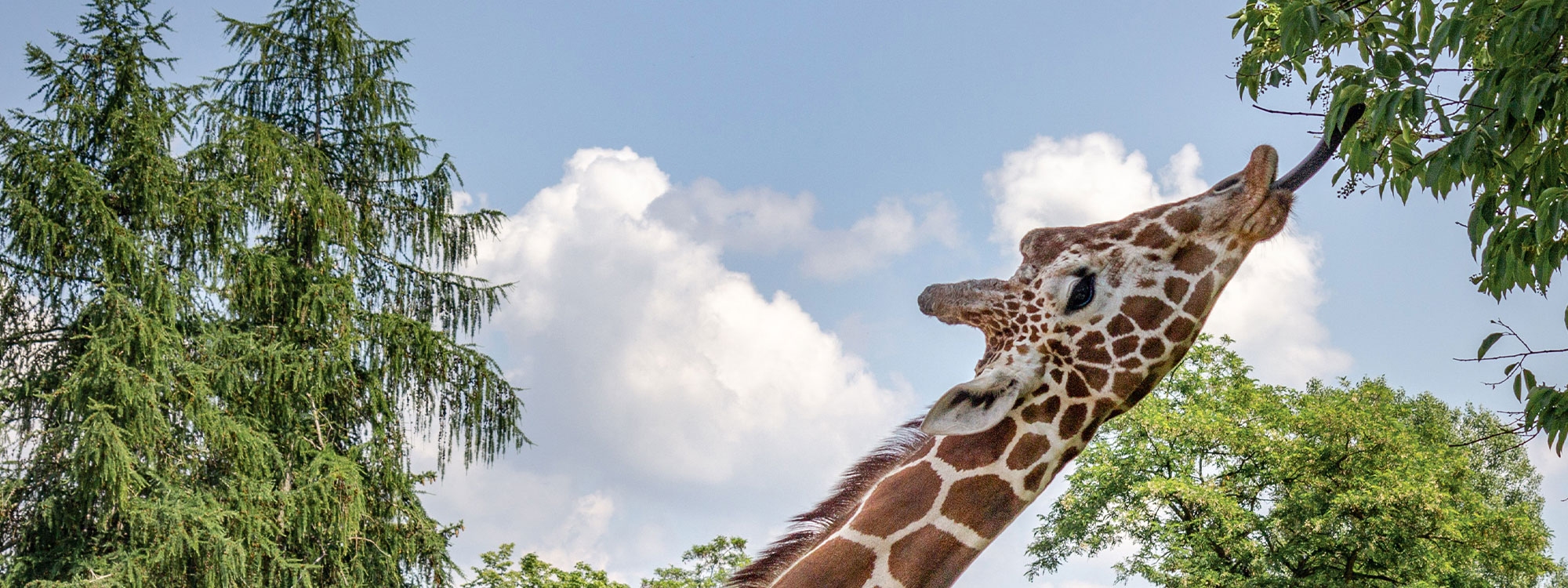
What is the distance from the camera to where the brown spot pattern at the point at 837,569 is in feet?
8.76

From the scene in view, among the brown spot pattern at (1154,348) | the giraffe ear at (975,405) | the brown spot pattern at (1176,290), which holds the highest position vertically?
the brown spot pattern at (1176,290)

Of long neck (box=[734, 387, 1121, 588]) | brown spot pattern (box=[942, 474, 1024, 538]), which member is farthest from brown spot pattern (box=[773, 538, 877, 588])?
brown spot pattern (box=[942, 474, 1024, 538])

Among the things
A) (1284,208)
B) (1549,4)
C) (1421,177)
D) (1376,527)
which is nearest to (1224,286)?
(1284,208)

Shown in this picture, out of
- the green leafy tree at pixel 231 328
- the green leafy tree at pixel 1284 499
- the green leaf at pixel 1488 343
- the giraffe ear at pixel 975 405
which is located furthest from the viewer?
the green leafy tree at pixel 1284 499

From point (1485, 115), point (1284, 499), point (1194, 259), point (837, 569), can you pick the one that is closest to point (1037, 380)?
point (1194, 259)

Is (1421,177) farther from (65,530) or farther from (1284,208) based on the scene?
(65,530)

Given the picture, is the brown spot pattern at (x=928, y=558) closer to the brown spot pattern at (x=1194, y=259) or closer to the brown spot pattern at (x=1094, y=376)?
the brown spot pattern at (x=1094, y=376)

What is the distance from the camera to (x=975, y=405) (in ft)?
8.71

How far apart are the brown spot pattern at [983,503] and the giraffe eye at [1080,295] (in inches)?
18.3

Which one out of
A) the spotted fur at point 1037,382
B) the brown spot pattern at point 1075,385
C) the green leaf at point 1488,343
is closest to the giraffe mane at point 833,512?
the spotted fur at point 1037,382

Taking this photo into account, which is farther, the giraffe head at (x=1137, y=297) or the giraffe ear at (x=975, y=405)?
the giraffe head at (x=1137, y=297)

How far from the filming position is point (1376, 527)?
56.5ft

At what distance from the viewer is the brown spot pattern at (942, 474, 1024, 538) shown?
2.71 metres

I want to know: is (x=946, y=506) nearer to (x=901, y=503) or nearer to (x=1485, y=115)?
(x=901, y=503)
